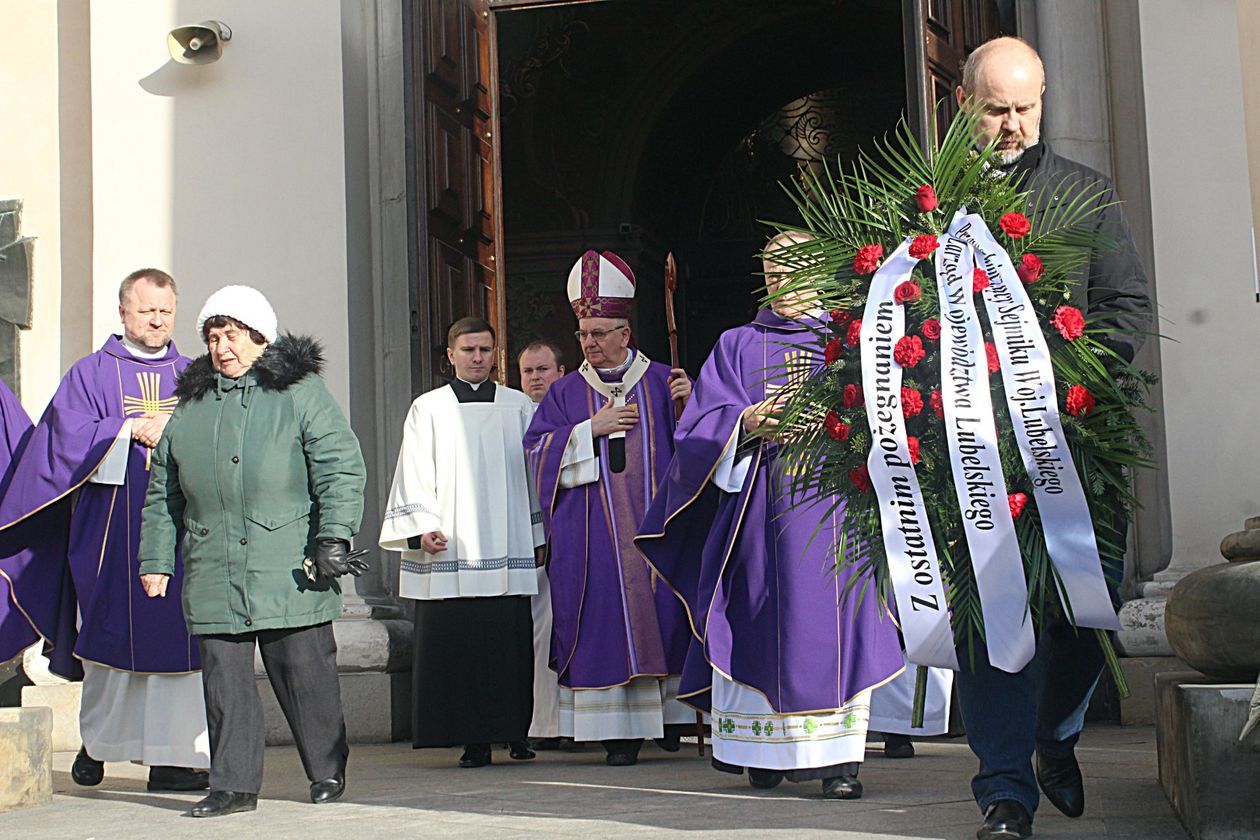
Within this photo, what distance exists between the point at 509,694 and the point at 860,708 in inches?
90.4

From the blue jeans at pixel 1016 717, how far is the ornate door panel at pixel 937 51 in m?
3.71

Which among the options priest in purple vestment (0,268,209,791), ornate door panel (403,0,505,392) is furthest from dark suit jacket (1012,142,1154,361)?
ornate door panel (403,0,505,392)

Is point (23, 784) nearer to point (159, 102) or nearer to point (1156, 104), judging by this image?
point (159, 102)

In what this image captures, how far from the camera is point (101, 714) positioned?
628cm

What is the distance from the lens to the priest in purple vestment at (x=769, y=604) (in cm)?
525

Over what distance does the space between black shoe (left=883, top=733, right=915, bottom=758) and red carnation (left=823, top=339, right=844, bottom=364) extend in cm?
277

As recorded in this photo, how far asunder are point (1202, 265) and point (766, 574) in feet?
9.58

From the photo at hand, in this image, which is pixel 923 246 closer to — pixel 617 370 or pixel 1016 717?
pixel 1016 717

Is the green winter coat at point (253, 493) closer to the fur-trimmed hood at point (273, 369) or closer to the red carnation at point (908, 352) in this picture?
the fur-trimmed hood at point (273, 369)

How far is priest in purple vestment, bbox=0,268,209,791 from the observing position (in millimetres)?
6191

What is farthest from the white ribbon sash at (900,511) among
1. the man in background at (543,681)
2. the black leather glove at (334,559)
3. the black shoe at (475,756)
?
the man in background at (543,681)

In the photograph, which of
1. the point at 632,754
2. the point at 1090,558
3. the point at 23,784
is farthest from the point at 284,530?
the point at 1090,558

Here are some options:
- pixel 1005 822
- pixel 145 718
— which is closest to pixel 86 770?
pixel 145 718

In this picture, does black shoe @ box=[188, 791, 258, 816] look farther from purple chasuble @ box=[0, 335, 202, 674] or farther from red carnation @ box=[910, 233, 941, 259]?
red carnation @ box=[910, 233, 941, 259]
